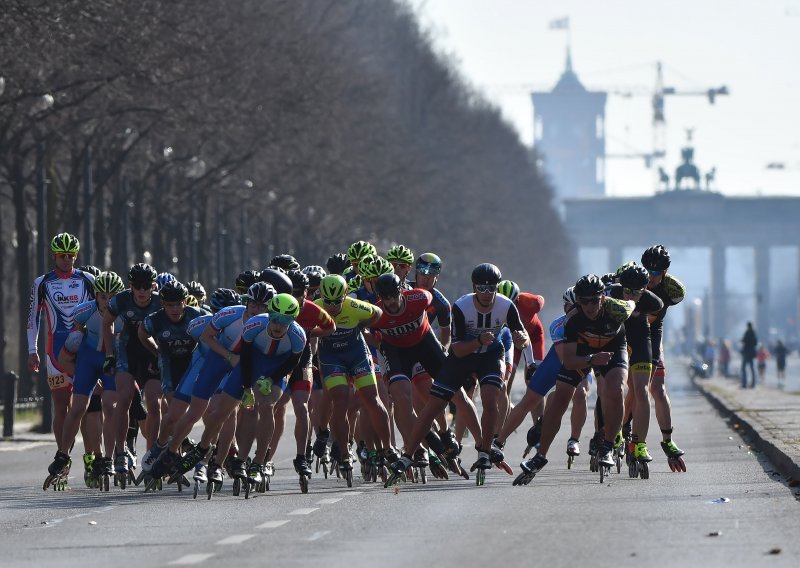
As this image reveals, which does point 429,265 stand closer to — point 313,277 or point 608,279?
point 313,277

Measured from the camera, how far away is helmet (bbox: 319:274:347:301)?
60.4ft

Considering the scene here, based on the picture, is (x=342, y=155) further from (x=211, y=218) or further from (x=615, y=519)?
(x=615, y=519)

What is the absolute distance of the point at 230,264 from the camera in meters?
62.4

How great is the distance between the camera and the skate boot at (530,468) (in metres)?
18.2

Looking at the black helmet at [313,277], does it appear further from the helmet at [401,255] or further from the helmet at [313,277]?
the helmet at [401,255]

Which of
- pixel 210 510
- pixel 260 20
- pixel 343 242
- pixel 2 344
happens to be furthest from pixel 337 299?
pixel 343 242

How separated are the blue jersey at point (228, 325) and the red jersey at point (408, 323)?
4.75ft

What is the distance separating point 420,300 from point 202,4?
26.8 metres

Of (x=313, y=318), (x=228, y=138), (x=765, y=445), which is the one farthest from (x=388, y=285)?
(x=228, y=138)

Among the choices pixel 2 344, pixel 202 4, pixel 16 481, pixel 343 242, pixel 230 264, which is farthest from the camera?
pixel 343 242

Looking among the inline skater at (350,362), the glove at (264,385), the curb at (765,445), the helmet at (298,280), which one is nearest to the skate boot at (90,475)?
the inline skater at (350,362)

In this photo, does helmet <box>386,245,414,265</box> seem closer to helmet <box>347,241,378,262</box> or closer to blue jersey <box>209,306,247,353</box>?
helmet <box>347,241,378,262</box>

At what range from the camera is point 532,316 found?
22594 mm

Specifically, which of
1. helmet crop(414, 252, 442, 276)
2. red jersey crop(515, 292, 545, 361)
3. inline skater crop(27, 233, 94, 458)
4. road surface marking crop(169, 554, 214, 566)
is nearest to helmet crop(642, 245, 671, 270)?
helmet crop(414, 252, 442, 276)
